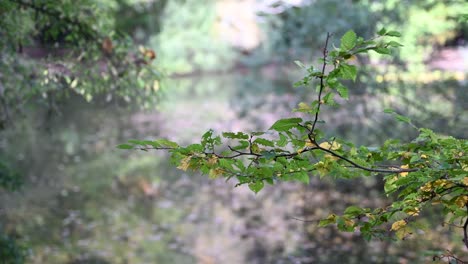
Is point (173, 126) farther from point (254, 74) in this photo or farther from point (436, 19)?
point (436, 19)

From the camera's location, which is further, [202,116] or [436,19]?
[436,19]

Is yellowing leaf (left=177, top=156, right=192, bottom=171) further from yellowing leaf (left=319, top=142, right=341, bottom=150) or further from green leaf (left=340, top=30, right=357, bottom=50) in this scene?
green leaf (left=340, top=30, right=357, bottom=50)

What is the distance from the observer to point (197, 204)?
6980mm

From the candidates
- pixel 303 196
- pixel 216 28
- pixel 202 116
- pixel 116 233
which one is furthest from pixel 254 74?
pixel 216 28

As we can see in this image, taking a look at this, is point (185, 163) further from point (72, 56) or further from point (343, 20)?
point (343, 20)

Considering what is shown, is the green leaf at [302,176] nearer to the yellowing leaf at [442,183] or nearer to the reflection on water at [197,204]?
the yellowing leaf at [442,183]

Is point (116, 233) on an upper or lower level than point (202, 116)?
lower

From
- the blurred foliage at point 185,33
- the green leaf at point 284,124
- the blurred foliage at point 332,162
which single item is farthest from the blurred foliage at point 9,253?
the blurred foliage at point 185,33

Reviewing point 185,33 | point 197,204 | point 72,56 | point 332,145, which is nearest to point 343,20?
point 197,204

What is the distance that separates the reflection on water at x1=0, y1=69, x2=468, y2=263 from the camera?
516 centimetres

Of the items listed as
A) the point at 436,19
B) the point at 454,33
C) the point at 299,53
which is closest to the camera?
the point at 299,53

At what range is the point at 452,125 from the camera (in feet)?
16.7

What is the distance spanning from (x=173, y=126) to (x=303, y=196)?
6.80 metres

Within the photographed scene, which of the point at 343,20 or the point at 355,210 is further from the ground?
the point at 343,20
